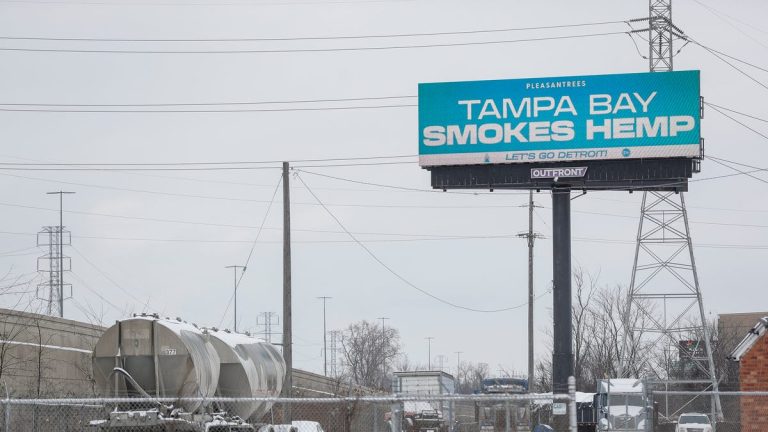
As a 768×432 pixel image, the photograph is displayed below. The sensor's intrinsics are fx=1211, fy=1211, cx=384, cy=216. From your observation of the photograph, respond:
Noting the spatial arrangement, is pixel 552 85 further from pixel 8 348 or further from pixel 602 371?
pixel 602 371

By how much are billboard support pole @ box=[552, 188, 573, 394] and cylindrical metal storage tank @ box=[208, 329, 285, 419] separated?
54.1 feet

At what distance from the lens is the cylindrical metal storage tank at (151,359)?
2278 centimetres

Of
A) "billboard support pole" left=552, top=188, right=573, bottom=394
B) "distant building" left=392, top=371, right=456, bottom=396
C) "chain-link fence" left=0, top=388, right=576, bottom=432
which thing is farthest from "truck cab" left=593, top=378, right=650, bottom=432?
"chain-link fence" left=0, top=388, right=576, bottom=432

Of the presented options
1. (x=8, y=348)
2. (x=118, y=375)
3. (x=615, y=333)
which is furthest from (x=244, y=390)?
(x=615, y=333)

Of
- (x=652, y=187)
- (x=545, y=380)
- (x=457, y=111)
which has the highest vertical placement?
(x=457, y=111)

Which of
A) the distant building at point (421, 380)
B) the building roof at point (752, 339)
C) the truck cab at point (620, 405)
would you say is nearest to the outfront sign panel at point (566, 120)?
the truck cab at point (620, 405)

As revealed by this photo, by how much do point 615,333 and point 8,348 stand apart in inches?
1664

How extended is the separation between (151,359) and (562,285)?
22719 mm

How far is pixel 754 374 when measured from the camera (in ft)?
85.6

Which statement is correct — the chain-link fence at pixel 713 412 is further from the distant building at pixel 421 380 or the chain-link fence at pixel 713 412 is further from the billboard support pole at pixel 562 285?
the distant building at pixel 421 380

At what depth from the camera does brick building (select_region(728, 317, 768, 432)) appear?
25.8 meters

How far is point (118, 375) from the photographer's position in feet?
74.5

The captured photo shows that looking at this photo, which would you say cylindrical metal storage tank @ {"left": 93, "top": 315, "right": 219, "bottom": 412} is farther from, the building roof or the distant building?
the distant building

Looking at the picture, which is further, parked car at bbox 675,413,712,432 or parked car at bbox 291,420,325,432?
parked car at bbox 675,413,712,432
